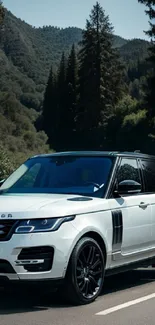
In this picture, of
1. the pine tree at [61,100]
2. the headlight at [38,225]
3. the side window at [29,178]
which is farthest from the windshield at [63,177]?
the pine tree at [61,100]

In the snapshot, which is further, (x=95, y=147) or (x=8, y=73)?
(x=8, y=73)

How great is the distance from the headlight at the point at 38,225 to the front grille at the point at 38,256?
186mm

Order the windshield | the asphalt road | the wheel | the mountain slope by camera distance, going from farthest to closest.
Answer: the mountain slope
the windshield
the wheel
the asphalt road

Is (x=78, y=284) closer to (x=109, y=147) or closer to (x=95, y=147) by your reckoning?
(x=109, y=147)

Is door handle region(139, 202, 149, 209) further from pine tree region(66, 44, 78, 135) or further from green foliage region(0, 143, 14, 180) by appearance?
pine tree region(66, 44, 78, 135)

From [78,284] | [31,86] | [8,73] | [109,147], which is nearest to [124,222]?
[78,284]

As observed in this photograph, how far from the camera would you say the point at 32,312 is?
6641 millimetres

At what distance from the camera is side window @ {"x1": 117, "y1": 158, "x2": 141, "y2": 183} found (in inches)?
318

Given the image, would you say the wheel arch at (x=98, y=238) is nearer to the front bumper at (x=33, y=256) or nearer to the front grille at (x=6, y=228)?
the front bumper at (x=33, y=256)

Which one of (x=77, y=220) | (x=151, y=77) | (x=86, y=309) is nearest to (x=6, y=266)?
(x=77, y=220)

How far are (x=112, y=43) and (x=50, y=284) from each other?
73384mm

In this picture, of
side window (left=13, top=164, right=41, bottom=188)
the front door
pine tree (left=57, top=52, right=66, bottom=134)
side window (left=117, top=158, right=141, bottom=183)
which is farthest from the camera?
pine tree (left=57, top=52, right=66, bottom=134)

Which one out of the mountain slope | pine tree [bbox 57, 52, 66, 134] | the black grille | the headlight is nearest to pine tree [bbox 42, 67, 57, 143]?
the mountain slope

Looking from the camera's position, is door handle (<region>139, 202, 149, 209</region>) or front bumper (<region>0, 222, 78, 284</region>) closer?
front bumper (<region>0, 222, 78, 284</region>)
